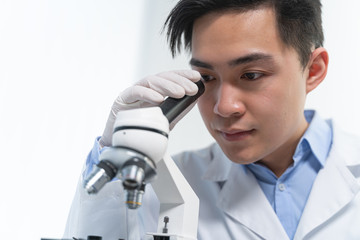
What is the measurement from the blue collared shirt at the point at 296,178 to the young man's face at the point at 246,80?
0.19 meters

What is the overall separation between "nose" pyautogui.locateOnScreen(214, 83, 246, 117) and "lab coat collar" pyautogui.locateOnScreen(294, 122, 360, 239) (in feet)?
1.23

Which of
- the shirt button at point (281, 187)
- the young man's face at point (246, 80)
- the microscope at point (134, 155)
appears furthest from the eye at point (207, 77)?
the shirt button at point (281, 187)

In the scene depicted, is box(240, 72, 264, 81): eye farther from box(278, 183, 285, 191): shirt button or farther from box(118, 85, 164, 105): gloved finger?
box(278, 183, 285, 191): shirt button

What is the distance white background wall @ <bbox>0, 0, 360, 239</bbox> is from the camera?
1.30 metres

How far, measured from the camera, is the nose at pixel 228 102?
3.43ft

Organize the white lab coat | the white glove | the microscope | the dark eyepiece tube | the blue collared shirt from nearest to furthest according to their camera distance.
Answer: the microscope
the dark eyepiece tube
the white glove
the white lab coat
the blue collared shirt

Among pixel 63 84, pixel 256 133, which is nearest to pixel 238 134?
pixel 256 133

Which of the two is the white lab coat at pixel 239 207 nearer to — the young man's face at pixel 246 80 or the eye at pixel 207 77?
the young man's face at pixel 246 80

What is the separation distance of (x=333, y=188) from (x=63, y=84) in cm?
98

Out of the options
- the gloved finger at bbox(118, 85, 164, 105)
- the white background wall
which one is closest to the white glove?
the gloved finger at bbox(118, 85, 164, 105)

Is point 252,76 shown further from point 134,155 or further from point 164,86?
point 134,155

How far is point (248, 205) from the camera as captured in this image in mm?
1264

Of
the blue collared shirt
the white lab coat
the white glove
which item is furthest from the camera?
the blue collared shirt

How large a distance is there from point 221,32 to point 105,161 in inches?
22.0
